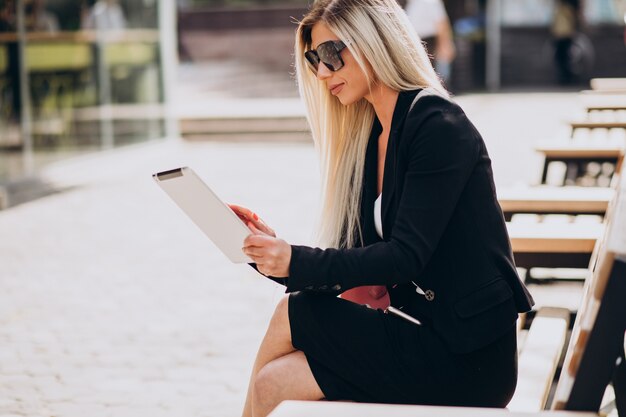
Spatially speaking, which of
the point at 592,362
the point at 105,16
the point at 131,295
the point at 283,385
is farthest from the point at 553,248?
the point at 105,16

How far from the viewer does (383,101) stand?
2.74 meters

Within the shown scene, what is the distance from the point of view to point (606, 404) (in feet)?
12.7

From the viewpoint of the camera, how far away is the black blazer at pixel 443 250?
7.86 ft

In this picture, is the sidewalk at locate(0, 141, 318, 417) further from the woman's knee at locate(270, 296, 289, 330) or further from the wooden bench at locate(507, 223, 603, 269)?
the wooden bench at locate(507, 223, 603, 269)

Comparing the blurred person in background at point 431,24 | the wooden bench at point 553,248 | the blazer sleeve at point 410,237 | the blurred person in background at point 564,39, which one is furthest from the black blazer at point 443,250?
the blurred person in background at point 564,39

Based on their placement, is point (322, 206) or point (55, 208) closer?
point (322, 206)

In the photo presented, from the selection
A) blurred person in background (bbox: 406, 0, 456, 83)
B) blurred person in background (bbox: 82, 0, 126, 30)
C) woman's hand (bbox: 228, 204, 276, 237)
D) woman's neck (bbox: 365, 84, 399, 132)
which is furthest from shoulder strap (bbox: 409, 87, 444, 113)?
blurred person in background (bbox: 406, 0, 456, 83)

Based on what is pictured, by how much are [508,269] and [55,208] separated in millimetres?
7464

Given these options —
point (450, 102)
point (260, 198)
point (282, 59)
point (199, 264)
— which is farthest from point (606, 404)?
point (282, 59)

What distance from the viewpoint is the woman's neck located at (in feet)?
8.89

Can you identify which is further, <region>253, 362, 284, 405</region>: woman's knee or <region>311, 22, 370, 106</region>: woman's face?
<region>311, 22, 370, 106</region>: woman's face

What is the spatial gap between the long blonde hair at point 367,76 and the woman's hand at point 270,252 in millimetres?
526

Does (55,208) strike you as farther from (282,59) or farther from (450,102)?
(282,59)

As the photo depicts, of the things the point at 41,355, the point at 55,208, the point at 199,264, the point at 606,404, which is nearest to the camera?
the point at 606,404
